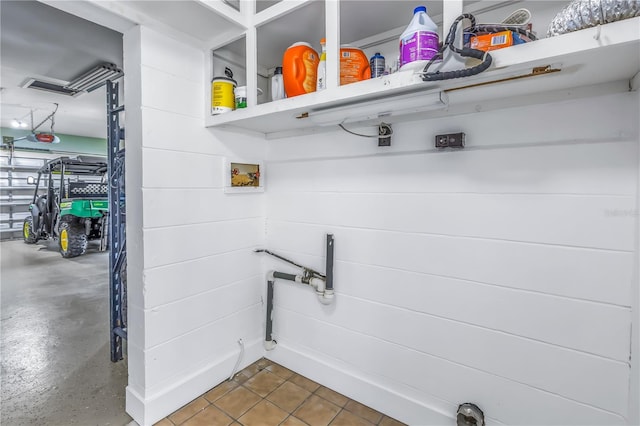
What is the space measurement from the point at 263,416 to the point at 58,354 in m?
1.85

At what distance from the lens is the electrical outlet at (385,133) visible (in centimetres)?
167

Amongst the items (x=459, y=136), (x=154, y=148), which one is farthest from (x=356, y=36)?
(x=154, y=148)

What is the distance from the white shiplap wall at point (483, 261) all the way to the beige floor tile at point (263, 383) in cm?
21

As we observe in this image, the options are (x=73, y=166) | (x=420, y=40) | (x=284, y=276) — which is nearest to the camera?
(x=420, y=40)

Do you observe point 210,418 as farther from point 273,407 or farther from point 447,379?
point 447,379

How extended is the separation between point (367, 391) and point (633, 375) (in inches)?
47.6

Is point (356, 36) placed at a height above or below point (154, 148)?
above

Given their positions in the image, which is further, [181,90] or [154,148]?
[181,90]

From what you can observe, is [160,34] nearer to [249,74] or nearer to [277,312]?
[249,74]

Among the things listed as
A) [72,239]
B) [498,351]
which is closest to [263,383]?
[498,351]

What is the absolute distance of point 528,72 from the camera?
105cm

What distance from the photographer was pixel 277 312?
227 centimetres

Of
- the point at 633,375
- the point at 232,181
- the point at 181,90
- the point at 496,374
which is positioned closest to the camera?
the point at 633,375

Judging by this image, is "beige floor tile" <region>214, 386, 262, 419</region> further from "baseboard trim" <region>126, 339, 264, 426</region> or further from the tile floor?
"baseboard trim" <region>126, 339, 264, 426</region>
